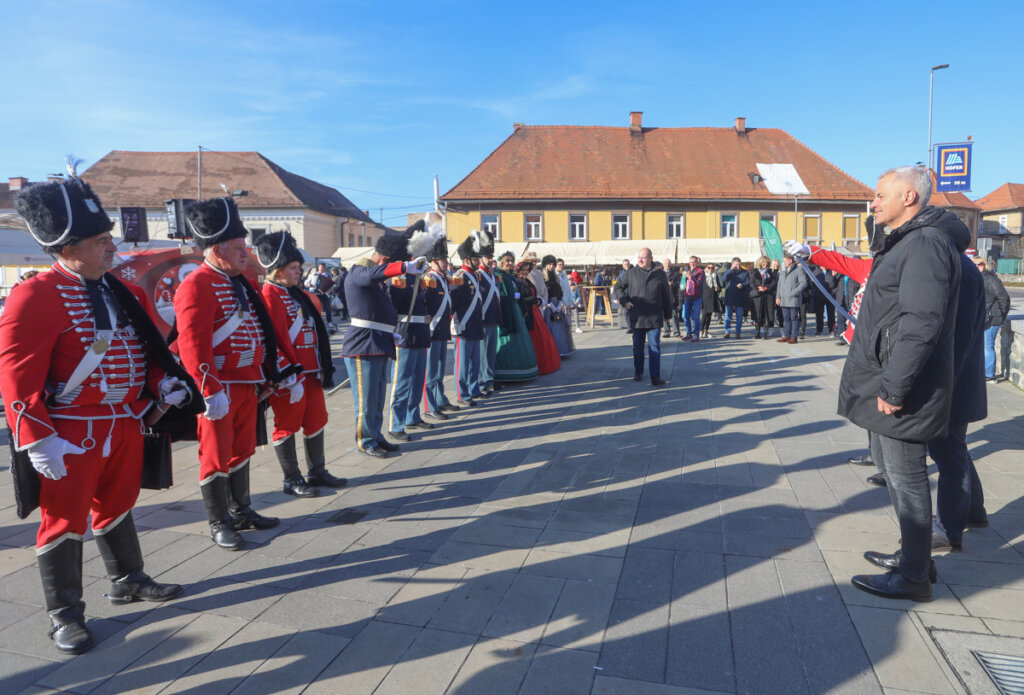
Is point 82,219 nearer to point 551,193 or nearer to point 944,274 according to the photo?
point 944,274

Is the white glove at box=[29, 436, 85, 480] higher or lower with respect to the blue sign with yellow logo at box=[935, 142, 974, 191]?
lower

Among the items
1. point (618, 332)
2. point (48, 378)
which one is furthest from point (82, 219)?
point (618, 332)

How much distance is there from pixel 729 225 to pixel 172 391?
34.5 m

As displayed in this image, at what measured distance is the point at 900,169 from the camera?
3.22 metres

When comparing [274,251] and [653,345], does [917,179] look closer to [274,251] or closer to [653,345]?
[274,251]

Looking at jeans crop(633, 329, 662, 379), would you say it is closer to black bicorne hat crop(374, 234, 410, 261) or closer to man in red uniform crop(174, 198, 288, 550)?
black bicorne hat crop(374, 234, 410, 261)

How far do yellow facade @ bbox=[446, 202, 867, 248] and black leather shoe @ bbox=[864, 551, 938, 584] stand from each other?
30.9m

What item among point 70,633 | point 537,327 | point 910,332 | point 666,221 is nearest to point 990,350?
point 537,327

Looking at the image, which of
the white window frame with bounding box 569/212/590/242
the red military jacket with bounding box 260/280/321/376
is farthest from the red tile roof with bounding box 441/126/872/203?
the red military jacket with bounding box 260/280/321/376

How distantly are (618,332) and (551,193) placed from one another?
60.0 feet

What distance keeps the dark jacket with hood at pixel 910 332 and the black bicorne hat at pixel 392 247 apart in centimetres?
387

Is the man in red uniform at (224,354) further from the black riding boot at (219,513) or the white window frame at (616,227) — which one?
the white window frame at (616,227)

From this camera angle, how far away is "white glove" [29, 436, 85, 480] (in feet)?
8.78

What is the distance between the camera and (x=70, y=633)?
2.80m
